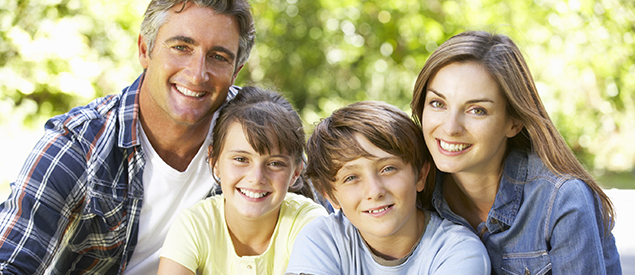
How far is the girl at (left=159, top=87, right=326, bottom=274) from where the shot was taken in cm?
209

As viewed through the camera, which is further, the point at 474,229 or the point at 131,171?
the point at 131,171

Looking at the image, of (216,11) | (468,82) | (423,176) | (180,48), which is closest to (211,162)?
(180,48)

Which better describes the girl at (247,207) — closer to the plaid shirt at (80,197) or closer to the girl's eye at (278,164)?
the girl's eye at (278,164)

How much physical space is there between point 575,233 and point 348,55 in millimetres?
5084

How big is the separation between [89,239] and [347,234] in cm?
118

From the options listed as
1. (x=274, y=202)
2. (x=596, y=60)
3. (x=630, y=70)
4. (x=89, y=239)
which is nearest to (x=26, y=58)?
(x=89, y=239)

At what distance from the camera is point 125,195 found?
7.76 feet

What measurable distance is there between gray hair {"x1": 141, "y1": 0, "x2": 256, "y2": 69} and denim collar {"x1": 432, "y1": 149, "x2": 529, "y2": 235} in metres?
1.23

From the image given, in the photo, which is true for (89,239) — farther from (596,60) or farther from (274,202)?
(596,60)

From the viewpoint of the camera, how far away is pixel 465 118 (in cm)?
179

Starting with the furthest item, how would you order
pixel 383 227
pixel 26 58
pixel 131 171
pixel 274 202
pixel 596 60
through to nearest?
pixel 596 60, pixel 26 58, pixel 131 171, pixel 274 202, pixel 383 227

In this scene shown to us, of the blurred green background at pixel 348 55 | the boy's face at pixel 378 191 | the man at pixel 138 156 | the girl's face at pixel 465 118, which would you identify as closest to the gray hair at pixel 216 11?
the man at pixel 138 156

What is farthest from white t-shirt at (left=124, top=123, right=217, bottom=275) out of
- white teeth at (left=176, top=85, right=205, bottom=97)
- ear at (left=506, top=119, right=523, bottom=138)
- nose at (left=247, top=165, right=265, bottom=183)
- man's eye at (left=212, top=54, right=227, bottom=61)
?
ear at (left=506, top=119, right=523, bottom=138)

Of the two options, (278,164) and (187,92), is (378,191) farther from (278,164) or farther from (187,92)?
(187,92)
